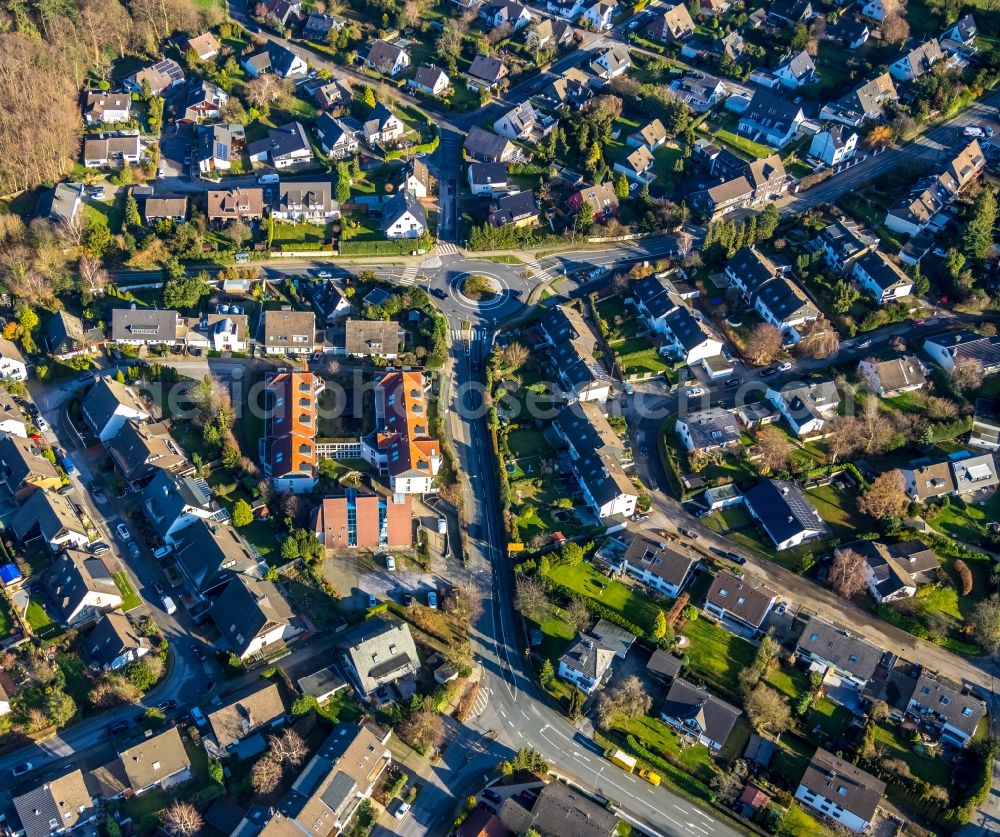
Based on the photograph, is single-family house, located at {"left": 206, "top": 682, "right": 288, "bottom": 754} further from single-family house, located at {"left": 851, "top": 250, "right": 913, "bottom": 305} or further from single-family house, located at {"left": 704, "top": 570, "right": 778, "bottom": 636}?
single-family house, located at {"left": 851, "top": 250, "right": 913, "bottom": 305}

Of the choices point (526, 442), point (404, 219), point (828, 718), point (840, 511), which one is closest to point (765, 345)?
point (840, 511)

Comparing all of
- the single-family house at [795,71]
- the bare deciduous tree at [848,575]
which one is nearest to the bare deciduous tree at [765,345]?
the bare deciduous tree at [848,575]

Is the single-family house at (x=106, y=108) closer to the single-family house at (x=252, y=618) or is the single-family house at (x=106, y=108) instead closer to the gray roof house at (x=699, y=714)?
the single-family house at (x=252, y=618)

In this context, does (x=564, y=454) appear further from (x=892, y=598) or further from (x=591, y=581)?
(x=892, y=598)

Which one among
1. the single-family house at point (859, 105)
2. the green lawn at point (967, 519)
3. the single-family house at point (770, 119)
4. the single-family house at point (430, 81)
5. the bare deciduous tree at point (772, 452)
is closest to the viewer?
the green lawn at point (967, 519)

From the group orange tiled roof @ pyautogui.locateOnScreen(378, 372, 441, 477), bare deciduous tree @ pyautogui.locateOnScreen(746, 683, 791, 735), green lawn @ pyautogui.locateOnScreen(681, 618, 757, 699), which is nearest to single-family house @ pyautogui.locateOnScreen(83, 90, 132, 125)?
orange tiled roof @ pyautogui.locateOnScreen(378, 372, 441, 477)

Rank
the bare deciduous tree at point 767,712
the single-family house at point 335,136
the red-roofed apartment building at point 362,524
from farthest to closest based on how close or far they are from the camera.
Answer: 1. the single-family house at point 335,136
2. the red-roofed apartment building at point 362,524
3. the bare deciduous tree at point 767,712
